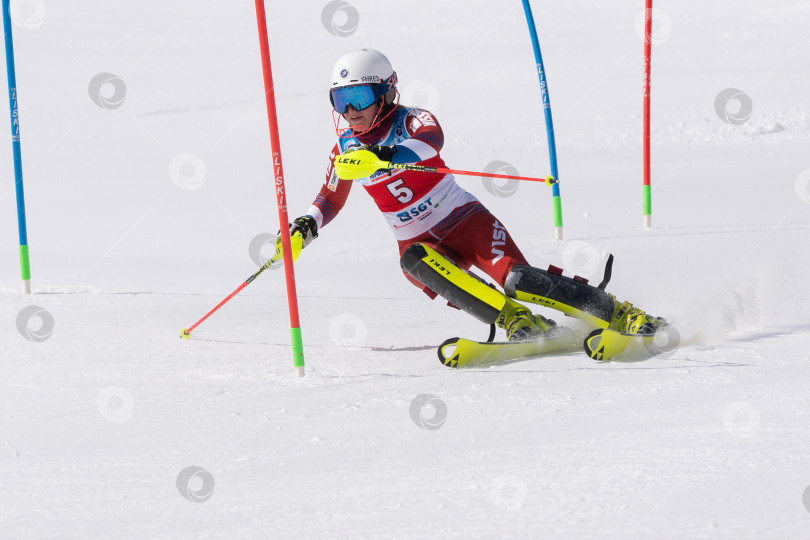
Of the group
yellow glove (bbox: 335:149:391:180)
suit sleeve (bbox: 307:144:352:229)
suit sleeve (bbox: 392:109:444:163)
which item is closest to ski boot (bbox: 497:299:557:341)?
suit sleeve (bbox: 392:109:444:163)

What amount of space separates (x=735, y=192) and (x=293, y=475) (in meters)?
8.33

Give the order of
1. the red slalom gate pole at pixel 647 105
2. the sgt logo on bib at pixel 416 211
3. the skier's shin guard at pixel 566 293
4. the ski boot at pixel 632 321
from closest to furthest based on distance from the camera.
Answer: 1. the ski boot at pixel 632 321
2. the skier's shin guard at pixel 566 293
3. the sgt logo on bib at pixel 416 211
4. the red slalom gate pole at pixel 647 105

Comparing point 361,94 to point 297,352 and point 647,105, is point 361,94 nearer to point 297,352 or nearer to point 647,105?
point 297,352

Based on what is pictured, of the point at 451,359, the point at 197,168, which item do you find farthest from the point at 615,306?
the point at 197,168

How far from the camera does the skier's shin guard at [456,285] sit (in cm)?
439

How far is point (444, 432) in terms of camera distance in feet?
10.3

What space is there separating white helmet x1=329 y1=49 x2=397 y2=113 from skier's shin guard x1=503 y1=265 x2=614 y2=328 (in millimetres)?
1074

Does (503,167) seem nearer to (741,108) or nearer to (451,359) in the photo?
(741,108)

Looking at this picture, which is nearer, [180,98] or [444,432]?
[444,432]

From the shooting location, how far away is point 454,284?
4.42 m

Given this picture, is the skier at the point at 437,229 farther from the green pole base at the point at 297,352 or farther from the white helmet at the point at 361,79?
the green pole base at the point at 297,352

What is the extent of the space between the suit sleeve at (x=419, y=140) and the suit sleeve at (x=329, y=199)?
653 mm

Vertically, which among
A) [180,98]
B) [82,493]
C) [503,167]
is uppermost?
[180,98]

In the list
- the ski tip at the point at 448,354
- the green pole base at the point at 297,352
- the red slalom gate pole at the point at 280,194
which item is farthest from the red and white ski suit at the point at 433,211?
the green pole base at the point at 297,352
